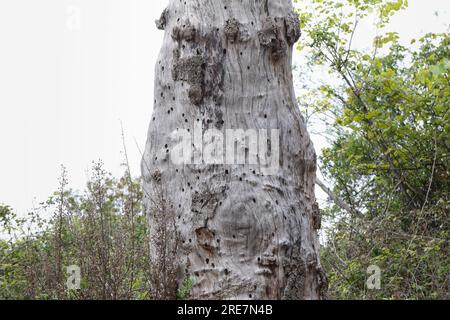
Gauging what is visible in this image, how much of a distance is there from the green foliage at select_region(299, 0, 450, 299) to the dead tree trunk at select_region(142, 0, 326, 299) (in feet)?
8.40

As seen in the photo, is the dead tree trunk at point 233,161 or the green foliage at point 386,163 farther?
the green foliage at point 386,163

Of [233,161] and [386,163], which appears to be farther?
[386,163]

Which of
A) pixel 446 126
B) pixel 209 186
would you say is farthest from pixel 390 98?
pixel 209 186

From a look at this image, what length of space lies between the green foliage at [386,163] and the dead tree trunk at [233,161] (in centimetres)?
256

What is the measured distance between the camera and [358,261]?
7121 millimetres

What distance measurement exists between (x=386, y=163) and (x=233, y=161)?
4931 mm

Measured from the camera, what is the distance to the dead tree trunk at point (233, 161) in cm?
413

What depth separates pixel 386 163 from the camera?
28.5 ft

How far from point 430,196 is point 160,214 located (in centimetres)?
537

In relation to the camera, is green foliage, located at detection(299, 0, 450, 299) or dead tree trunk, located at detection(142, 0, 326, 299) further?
green foliage, located at detection(299, 0, 450, 299)

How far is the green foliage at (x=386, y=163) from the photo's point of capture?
23.2ft

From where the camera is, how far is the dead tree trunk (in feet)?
13.5

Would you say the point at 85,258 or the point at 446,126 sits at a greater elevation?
the point at 446,126

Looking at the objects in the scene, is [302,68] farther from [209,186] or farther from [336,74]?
[209,186]
